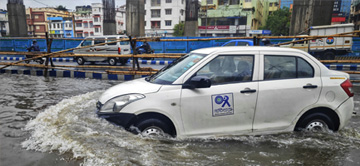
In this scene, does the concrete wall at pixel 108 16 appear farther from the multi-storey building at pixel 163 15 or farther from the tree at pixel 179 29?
the multi-storey building at pixel 163 15

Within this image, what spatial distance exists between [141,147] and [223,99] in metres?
1.36

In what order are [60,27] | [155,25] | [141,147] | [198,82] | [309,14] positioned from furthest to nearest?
[60,27] → [155,25] → [309,14] → [141,147] → [198,82]

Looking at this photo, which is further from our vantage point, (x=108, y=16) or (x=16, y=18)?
(x=108, y=16)

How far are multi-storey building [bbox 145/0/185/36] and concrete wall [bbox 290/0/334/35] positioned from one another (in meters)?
43.1

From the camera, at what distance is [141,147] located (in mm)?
3604

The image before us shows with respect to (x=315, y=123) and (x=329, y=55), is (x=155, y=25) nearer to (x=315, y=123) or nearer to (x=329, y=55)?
(x=329, y=55)

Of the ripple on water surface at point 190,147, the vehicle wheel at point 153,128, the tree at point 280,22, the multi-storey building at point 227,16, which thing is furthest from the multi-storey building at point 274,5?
the vehicle wheel at point 153,128

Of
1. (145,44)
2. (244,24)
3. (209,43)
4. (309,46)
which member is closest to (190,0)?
(209,43)

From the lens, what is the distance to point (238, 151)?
3719mm

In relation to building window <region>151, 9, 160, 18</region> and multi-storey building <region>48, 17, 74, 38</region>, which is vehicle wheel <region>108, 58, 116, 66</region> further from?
multi-storey building <region>48, 17, 74, 38</region>

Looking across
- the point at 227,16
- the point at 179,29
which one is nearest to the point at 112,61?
the point at 227,16

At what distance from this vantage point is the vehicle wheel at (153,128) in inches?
140

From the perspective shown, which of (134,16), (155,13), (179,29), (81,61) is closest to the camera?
(81,61)

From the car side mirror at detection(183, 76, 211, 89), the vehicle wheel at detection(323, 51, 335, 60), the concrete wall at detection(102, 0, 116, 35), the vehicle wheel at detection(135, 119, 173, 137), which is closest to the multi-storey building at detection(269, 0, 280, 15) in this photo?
the concrete wall at detection(102, 0, 116, 35)
